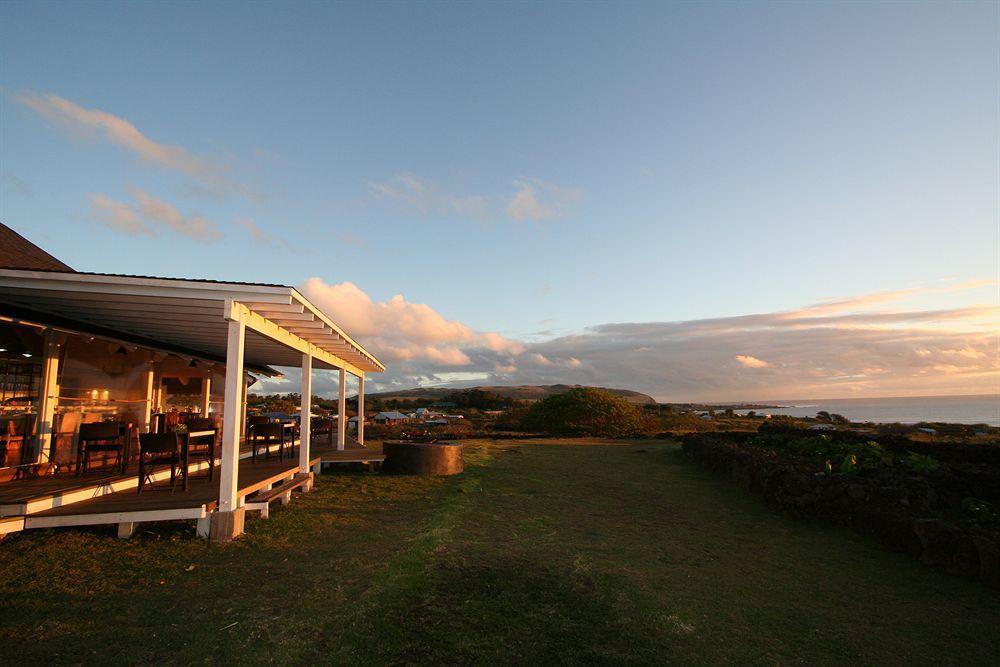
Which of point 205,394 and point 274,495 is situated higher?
point 205,394

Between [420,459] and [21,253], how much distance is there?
9.47m

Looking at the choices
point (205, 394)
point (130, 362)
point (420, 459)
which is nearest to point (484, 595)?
point (420, 459)

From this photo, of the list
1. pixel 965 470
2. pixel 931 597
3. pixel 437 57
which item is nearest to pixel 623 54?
pixel 437 57

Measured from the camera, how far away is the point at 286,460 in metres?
11.4

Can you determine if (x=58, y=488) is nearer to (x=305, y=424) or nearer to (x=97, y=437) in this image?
(x=97, y=437)

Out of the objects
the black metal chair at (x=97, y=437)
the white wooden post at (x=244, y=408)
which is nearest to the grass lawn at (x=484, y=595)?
the black metal chair at (x=97, y=437)

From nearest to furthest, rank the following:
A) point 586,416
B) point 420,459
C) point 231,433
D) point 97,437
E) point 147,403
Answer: point 231,433 < point 97,437 < point 147,403 < point 420,459 < point 586,416

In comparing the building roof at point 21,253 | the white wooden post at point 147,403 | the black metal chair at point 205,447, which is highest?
the building roof at point 21,253

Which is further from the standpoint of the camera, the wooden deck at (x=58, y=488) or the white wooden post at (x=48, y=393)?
the white wooden post at (x=48, y=393)

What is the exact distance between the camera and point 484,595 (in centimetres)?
485

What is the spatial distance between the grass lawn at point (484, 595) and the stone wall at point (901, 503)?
0.90 feet

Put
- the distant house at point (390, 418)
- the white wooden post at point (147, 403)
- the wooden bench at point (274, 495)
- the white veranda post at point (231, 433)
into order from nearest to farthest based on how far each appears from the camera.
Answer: the white veranda post at point (231, 433), the wooden bench at point (274, 495), the white wooden post at point (147, 403), the distant house at point (390, 418)

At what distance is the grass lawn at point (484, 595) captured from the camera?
12.6 ft

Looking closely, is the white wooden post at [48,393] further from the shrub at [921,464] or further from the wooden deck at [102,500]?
the shrub at [921,464]
